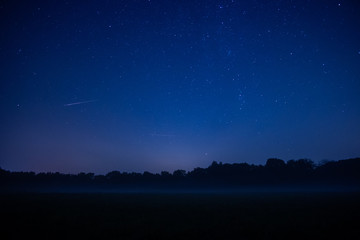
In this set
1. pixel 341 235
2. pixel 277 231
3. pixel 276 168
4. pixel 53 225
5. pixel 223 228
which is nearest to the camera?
pixel 341 235

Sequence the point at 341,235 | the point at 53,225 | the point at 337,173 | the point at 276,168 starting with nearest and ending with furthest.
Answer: the point at 341,235 → the point at 53,225 → the point at 337,173 → the point at 276,168

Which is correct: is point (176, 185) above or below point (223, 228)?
below

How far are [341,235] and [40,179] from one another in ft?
511

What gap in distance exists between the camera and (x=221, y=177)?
105375 mm

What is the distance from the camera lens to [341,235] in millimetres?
8312

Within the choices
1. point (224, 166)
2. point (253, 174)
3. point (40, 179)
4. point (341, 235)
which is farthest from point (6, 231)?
point (40, 179)

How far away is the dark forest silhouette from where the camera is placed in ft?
271

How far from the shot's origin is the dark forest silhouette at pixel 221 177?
82500 mm

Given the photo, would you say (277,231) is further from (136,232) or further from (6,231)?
(6,231)

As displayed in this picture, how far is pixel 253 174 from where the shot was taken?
9806 cm

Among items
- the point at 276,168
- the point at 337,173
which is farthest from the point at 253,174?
the point at 337,173

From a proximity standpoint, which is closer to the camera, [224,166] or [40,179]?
[224,166]

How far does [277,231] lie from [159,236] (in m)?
5.81

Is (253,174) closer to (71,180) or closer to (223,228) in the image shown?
(223,228)
